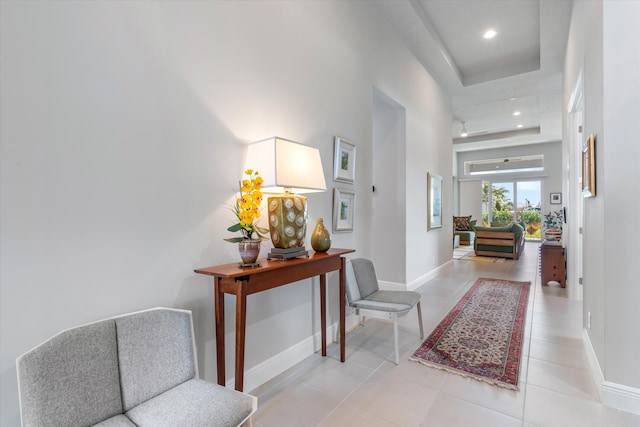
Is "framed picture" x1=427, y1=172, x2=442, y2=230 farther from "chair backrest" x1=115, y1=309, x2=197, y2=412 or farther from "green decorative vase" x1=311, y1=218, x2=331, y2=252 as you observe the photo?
"chair backrest" x1=115, y1=309, x2=197, y2=412

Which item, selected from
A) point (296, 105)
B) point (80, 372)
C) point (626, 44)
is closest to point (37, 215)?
point (80, 372)

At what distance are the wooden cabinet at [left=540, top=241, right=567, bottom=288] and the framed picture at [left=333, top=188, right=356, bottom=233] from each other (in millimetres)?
3473

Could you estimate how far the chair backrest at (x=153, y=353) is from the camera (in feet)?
4.05

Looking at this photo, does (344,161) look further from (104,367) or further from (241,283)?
(104,367)

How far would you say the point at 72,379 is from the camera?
1.08 metres

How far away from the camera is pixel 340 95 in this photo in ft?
9.78

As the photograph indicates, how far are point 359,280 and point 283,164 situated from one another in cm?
146

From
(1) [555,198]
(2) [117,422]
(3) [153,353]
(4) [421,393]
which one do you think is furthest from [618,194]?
(1) [555,198]

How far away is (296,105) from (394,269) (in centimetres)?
285

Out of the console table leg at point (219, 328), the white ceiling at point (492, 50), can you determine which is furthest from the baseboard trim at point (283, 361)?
the white ceiling at point (492, 50)

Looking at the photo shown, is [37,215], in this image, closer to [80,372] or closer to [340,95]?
[80,372]

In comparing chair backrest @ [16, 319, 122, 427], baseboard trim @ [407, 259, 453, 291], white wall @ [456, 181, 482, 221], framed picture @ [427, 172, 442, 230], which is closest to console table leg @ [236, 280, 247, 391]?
chair backrest @ [16, 319, 122, 427]

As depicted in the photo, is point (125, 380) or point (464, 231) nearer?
point (125, 380)

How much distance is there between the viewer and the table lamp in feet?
6.15
